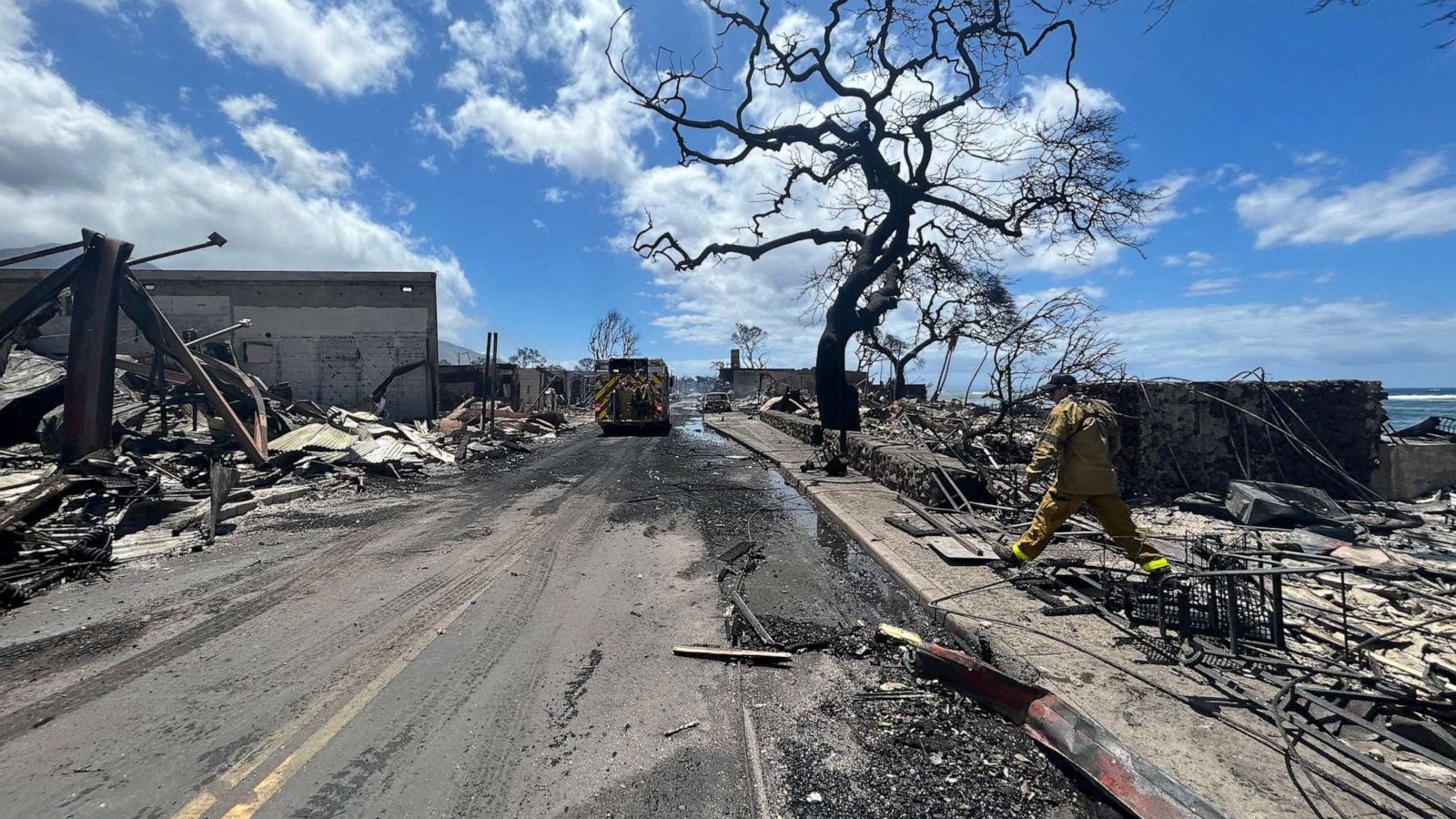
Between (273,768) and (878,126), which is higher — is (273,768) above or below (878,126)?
below

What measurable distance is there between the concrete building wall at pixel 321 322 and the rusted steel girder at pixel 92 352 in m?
15.0

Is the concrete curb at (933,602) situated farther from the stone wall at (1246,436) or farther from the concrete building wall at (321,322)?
the concrete building wall at (321,322)

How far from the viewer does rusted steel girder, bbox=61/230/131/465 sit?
9.10m

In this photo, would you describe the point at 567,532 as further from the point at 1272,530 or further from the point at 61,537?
the point at 1272,530

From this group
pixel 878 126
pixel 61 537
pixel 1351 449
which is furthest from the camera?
pixel 878 126

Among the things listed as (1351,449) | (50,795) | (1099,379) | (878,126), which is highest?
(878,126)

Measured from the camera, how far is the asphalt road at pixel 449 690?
265 centimetres

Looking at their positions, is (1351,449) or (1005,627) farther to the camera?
(1351,449)

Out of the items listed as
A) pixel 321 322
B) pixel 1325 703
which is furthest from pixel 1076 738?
pixel 321 322

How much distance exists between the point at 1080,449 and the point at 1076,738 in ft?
9.01

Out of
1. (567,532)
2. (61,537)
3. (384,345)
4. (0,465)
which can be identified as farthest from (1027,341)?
(384,345)

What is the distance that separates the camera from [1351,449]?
8625mm

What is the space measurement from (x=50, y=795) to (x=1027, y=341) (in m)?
11.5

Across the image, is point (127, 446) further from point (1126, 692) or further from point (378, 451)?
point (1126, 692)
